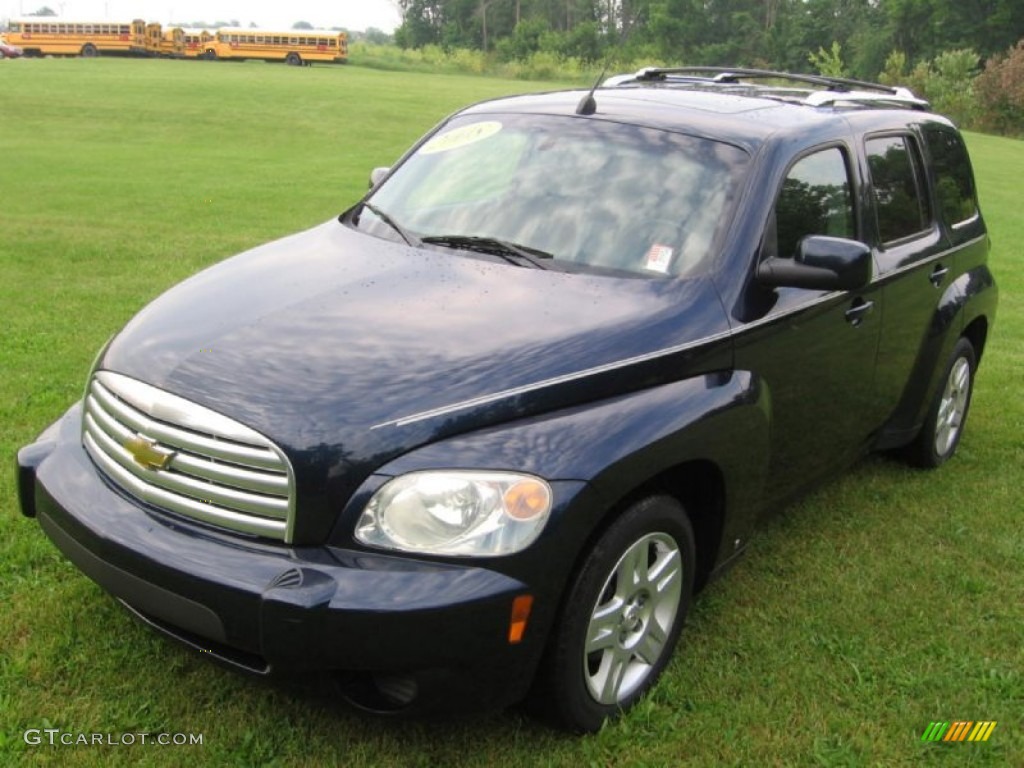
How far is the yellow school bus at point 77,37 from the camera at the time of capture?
191 ft

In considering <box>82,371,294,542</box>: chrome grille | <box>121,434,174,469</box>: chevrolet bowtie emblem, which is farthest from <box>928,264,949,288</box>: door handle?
<box>121,434,174,469</box>: chevrolet bowtie emblem

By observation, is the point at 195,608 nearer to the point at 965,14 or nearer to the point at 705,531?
the point at 705,531

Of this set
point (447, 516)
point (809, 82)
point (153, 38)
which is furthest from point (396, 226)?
point (153, 38)

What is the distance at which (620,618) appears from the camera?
2936 millimetres

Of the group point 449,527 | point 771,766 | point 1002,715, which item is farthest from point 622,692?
point 1002,715

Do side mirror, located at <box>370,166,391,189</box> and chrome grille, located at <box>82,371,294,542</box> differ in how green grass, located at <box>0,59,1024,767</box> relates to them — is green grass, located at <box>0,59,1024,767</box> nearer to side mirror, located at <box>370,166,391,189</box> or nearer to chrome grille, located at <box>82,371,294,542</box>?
chrome grille, located at <box>82,371,294,542</box>

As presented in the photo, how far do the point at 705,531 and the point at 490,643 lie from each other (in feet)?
3.66

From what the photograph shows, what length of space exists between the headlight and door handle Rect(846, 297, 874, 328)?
1926mm

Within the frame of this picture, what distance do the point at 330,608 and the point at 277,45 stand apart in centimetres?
6183

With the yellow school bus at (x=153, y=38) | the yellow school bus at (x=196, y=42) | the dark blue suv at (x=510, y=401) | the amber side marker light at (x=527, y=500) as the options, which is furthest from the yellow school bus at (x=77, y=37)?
the amber side marker light at (x=527, y=500)

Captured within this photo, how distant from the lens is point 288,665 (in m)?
2.47

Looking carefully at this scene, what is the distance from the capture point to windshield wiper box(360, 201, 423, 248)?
372cm

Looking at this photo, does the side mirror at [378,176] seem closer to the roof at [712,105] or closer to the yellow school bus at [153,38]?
the roof at [712,105]

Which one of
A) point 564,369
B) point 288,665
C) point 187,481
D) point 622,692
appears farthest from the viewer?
point 622,692
